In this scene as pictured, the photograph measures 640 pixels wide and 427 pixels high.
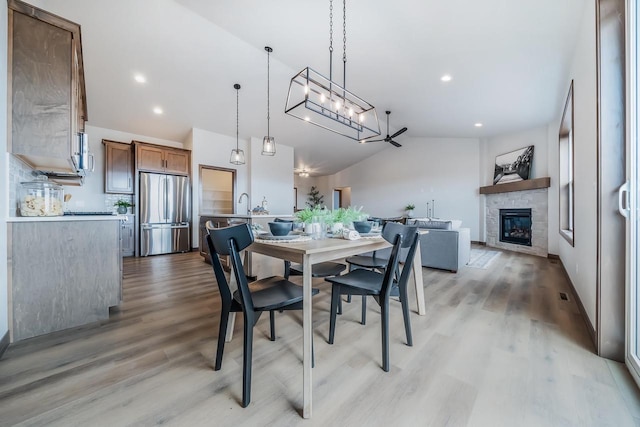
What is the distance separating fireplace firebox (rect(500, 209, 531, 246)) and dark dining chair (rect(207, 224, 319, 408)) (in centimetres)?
619

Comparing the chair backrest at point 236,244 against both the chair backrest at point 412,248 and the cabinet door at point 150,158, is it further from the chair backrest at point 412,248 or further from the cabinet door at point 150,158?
the cabinet door at point 150,158

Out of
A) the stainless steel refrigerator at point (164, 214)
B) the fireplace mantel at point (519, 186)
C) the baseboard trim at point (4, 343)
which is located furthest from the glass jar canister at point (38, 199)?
the fireplace mantel at point (519, 186)

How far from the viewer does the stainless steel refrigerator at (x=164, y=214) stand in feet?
16.3

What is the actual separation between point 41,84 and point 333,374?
9.73 feet

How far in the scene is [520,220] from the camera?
570cm

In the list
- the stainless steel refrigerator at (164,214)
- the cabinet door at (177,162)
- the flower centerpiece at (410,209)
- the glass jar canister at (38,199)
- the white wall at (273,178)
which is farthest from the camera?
the flower centerpiece at (410,209)

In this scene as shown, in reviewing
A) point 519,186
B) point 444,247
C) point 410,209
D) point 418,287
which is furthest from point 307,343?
point 410,209

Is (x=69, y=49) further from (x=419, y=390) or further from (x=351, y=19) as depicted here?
(x=419, y=390)

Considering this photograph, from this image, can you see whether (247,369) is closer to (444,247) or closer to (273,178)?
(444,247)

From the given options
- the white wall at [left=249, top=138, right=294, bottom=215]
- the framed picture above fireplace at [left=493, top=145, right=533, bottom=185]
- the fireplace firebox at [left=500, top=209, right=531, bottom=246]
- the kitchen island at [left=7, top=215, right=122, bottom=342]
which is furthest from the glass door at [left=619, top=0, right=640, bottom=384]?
the white wall at [left=249, top=138, right=294, bottom=215]

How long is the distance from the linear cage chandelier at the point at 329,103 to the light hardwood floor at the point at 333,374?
2.04 m

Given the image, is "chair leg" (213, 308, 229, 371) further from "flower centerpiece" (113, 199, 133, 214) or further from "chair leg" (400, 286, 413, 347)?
"flower centerpiece" (113, 199, 133, 214)

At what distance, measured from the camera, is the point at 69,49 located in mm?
1998

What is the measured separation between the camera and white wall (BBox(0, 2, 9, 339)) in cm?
160
